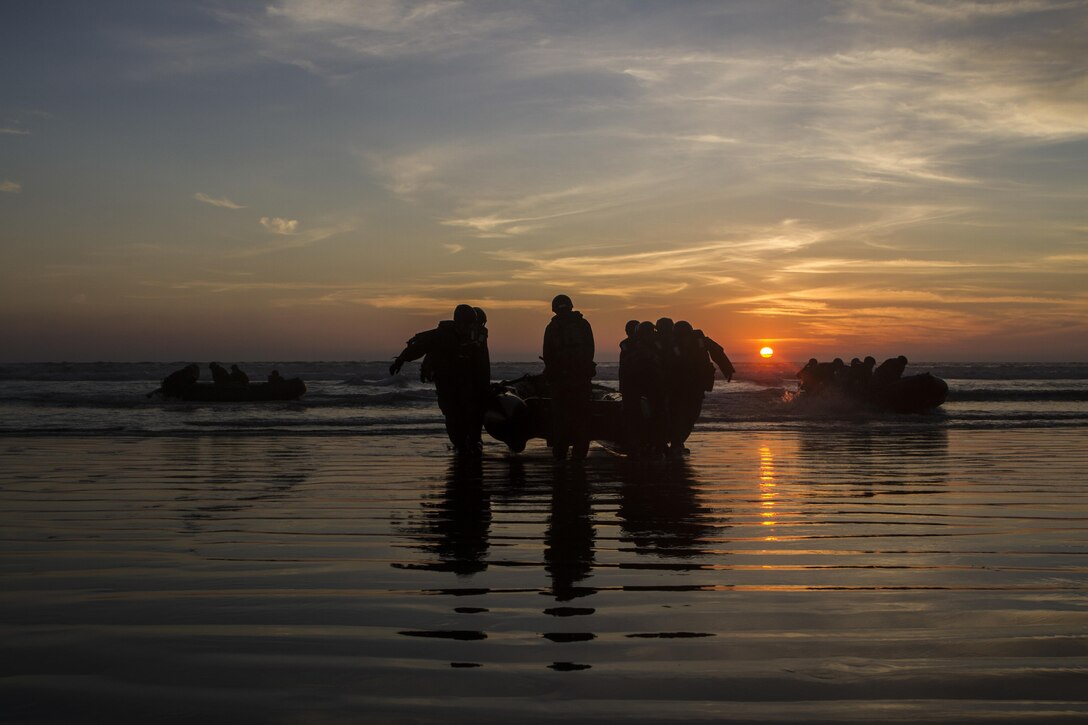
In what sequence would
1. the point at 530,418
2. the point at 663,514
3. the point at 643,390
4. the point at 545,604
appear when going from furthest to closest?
the point at 530,418
the point at 643,390
the point at 663,514
the point at 545,604

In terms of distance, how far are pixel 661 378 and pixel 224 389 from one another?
2616cm

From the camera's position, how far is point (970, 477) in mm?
11398

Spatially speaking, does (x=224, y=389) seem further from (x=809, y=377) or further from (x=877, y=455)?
(x=877, y=455)

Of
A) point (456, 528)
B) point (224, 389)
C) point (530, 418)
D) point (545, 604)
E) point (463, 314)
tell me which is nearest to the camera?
point (545, 604)

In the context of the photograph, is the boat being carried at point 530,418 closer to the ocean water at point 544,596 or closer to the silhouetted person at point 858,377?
the ocean water at point 544,596

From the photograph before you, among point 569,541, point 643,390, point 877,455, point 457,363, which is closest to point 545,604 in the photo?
point 569,541

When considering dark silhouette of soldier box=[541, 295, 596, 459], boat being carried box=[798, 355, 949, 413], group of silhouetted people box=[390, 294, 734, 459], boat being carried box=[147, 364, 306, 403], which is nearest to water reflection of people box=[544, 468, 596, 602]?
dark silhouette of soldier box=[541, 295, 596, 459]

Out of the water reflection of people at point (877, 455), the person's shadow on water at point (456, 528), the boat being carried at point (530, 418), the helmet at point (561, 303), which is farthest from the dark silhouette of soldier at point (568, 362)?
the water reflection of people at point (877, 455)

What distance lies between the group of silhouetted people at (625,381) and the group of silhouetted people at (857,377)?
51.5ft

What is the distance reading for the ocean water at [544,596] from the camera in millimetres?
3350

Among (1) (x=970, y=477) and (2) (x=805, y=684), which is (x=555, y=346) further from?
(2) (x=805, y=684)

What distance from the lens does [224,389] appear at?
3688 centimetres

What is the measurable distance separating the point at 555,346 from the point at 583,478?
2.17 metres

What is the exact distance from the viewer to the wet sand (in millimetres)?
3342
